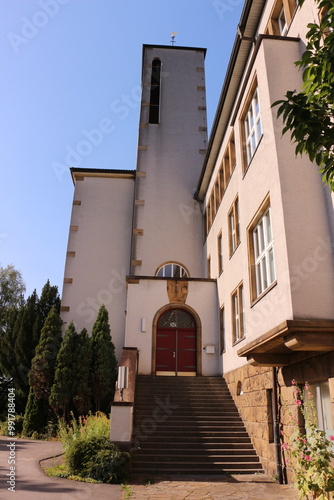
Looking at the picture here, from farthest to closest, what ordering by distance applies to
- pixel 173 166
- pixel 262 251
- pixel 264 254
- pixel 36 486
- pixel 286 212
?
1. pixel 173 166
2. pixel 262 251
3. pixel 264 254
4. pixel 36 486
5. pixel 286 212

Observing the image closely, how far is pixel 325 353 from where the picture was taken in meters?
7.20

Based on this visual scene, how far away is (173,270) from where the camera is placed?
63.0 feet

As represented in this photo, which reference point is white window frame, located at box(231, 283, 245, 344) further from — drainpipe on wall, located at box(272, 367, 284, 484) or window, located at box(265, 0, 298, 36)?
window, located at box(265, 0, 298, 36)

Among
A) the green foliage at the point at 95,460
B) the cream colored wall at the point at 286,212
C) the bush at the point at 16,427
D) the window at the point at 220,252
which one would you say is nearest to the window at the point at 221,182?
the window at the point at 220,252

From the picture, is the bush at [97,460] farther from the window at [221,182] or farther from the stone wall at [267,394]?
the window at [221,182]

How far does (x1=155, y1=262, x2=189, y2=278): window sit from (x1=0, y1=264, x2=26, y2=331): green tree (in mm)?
12662

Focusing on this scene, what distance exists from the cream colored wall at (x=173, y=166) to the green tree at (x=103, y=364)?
2.80m

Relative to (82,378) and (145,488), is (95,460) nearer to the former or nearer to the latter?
(145,488)

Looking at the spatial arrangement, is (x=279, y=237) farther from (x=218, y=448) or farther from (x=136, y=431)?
(x=136, y=431)

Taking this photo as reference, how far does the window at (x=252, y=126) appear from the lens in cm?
999

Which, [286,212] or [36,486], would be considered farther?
[36,486]

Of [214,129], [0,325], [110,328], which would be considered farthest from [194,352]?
[0,325]

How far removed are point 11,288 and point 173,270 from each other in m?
14.2

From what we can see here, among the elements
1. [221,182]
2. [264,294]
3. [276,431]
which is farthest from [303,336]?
[221,182]
